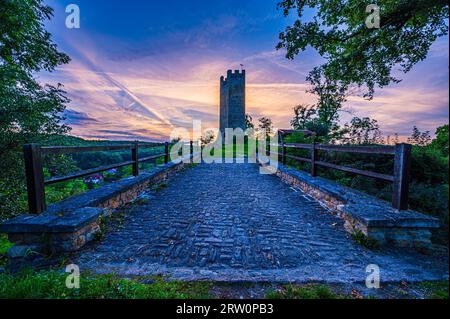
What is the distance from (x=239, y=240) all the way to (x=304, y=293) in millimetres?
1180

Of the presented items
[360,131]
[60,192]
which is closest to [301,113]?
[360,131]

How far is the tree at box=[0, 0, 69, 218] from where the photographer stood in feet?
16.3

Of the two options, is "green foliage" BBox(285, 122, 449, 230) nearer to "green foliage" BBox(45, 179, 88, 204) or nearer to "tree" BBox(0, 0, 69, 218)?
"green foliage" BBox(45, 179, 88, 204)

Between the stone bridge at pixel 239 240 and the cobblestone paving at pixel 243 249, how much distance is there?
0.03ft

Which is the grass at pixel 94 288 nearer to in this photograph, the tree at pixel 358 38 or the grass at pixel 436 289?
the grass at pixel 436 289

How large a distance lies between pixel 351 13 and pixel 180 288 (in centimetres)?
825

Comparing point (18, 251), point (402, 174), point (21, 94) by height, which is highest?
point (21, 94)

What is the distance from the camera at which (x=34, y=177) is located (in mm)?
2568

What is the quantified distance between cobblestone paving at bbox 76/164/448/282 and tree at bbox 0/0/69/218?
161 inches

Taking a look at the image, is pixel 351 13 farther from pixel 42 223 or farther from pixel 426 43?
pixel 42 223

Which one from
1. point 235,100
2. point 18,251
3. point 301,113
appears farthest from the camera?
point 235,100

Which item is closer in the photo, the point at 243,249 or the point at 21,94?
the point at 243,249

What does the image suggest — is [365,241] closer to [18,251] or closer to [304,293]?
[304,293]

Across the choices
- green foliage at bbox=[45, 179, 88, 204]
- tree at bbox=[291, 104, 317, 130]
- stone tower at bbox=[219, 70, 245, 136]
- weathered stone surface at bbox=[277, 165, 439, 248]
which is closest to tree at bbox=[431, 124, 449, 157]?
weathered stone surface at bbox=[277, 165, 439, 248]
